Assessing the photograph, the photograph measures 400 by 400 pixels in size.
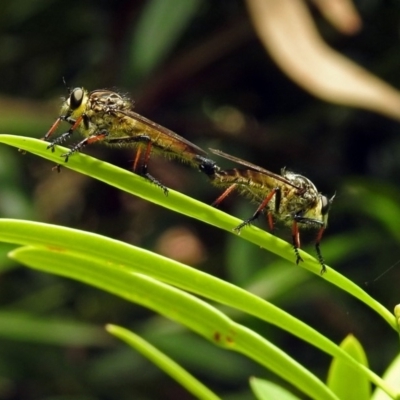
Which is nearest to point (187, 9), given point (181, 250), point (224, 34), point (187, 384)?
point (224, 34)

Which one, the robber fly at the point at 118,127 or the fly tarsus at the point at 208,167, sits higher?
the robber fly at the point at 118,127

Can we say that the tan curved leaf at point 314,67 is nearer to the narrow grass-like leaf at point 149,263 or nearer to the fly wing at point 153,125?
the fly wing at point 153,125

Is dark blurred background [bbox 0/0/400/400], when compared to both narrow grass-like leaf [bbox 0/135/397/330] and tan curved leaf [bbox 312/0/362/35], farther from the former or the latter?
narrow grass-like leaf [bbox 0/135/397/330]

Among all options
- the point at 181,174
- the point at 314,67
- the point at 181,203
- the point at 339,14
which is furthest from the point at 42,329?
the point at 181,203

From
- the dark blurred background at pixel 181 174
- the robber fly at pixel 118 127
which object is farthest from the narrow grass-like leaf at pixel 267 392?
the dark blurred background at pixel 181 174

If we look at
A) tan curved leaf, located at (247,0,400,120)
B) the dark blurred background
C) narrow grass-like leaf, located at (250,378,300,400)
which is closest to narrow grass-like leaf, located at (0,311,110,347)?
the dark blurred background

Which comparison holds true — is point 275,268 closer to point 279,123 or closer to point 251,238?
point 279,123
